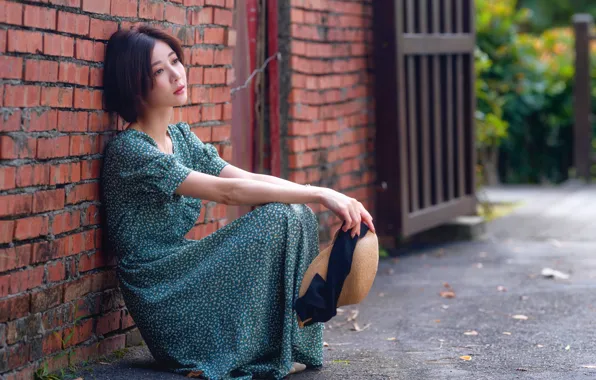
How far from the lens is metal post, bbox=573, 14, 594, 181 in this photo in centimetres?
1098

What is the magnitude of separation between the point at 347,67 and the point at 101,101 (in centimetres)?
276

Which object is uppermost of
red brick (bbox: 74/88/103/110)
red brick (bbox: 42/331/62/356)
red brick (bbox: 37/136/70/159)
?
red brick (bbox: 74/88/103/110)

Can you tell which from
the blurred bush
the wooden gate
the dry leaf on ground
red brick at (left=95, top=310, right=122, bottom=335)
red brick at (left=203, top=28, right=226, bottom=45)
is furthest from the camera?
the blurred bush

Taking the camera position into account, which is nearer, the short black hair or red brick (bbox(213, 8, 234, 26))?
the short black hair

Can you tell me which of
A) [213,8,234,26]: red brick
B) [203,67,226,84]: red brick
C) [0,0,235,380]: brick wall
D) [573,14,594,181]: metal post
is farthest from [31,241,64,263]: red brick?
[573,14,594,181]: metal post

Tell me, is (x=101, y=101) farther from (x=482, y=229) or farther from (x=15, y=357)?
(x=482, y=229)

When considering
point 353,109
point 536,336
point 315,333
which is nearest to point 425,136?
point 353,109

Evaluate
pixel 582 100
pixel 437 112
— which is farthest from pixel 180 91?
pixel 582 100

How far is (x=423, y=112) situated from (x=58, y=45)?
143 inches

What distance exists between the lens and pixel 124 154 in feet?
10.6

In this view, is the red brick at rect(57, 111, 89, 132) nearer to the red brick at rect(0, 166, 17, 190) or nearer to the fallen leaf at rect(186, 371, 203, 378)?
the red brick at rect(0, 166, 17, 190)

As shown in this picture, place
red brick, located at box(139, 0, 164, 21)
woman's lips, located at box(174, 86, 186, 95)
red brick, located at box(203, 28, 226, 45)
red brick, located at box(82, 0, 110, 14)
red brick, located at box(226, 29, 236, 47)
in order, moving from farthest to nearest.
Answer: red brick, located at box(226, 29, 236, 47)
red brick, located at box(203, 28, 226, 45)
red brick, located at box(139, 0, 164, 21)
woman's lips, located at box(174, 86, 186, 95)
red brick, located at box(82, 0, 110, 14)

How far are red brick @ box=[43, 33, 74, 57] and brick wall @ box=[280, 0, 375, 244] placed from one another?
2.10 meters

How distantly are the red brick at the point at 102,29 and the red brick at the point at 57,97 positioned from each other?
0.24 metres
